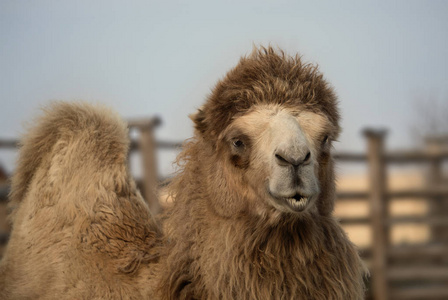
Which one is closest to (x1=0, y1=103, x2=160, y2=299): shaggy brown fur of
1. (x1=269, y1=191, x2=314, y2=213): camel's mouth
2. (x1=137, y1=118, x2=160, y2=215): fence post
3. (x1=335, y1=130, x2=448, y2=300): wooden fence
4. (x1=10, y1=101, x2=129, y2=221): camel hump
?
(x1=10, y1=101, x2=129, y2=221): camel hump

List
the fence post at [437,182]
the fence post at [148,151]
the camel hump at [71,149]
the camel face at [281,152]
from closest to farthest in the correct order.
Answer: the camel face at [281,152] → the camel hump at [71,149] → the fence post at [148,151] → the fence post at [437,182]

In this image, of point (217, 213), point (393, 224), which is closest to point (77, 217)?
point (217, 213)

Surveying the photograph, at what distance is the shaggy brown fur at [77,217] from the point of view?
253 cm

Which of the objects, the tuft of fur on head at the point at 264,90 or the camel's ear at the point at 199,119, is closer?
the tuft of fur on head at the point at 264,90

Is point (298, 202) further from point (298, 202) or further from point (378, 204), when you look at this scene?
point (378, 204)

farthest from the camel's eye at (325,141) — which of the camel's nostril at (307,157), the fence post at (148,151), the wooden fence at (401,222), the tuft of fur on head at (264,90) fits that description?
the wooden fence at (401,222)

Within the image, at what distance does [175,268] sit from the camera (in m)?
2.41

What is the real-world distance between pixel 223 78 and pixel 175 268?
0.94 meters

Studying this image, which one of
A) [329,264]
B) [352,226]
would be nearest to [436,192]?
[352,226]

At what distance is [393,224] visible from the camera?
9.02m

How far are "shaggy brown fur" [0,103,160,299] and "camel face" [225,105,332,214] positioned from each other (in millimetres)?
724

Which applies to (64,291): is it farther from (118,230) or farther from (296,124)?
(296,124)

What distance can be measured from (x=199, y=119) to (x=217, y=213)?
1.59 feet

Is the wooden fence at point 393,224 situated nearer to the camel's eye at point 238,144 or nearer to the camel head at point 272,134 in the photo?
the camel head at point 272,134
